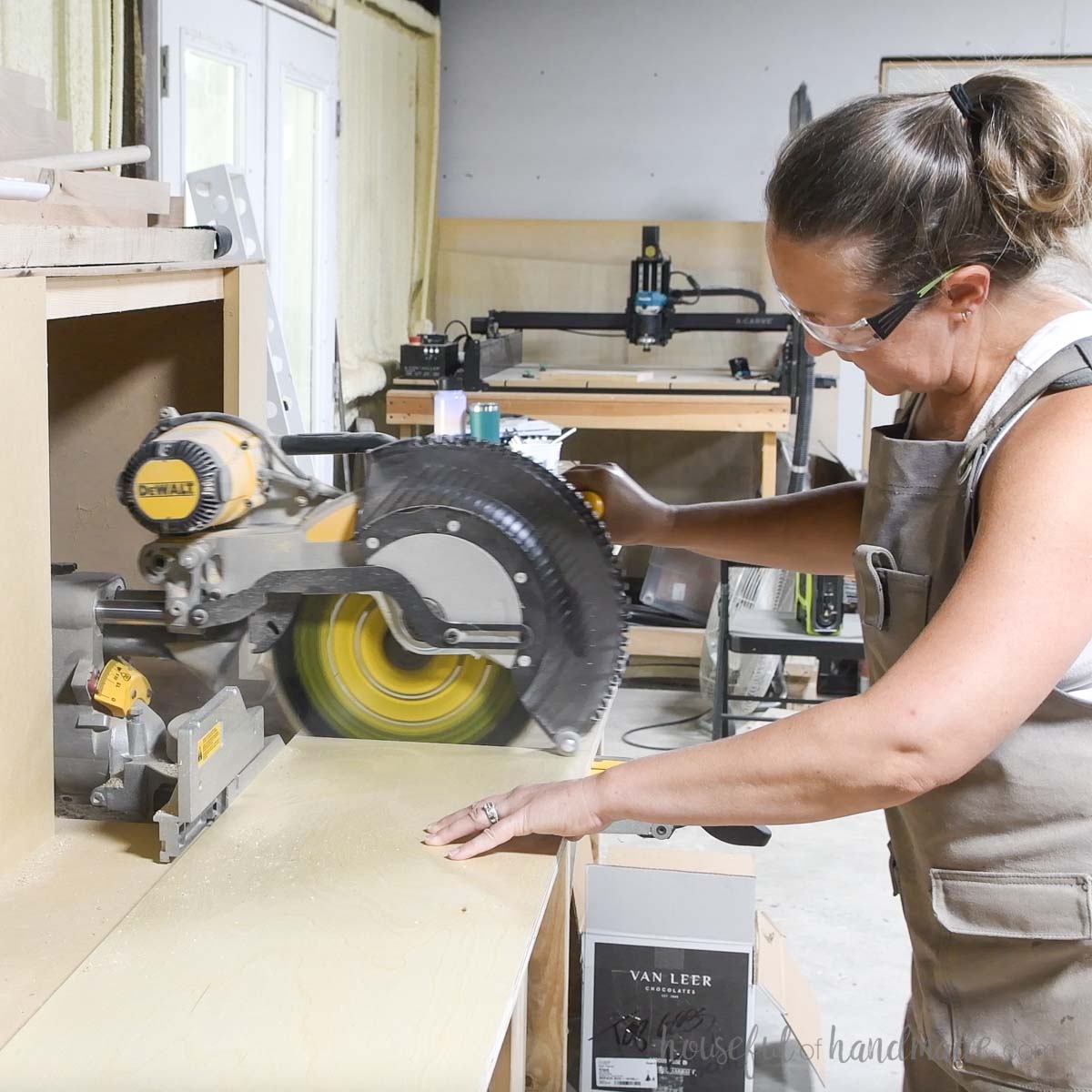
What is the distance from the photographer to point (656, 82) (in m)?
5.14

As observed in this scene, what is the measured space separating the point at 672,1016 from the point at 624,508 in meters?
0.87

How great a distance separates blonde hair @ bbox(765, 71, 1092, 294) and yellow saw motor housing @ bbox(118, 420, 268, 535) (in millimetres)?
569

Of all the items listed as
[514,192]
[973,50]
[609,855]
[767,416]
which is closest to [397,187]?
[514,192]

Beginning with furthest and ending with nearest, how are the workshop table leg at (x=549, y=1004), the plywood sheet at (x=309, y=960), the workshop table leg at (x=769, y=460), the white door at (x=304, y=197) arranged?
the workshop table leg at (x=769, y=460)
the white door at (x=304, y=197)
the workshop table leg at (x=549, y=1004)
the plywood sheet at (x=309, y=960)

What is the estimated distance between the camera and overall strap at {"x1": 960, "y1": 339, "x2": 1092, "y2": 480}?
3.37 ft

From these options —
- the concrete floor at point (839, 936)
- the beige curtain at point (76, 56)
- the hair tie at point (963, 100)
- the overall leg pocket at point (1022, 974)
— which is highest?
the beige curtain at point (76, 56)

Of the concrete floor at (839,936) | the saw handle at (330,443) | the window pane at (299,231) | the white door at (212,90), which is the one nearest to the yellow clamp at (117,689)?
the saw handle at (330,443)

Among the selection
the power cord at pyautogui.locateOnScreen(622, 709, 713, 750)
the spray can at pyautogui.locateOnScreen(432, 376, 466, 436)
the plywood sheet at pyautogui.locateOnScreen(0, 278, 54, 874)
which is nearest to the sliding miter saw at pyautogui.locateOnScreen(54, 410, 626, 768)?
the plywood sheet at pyautogui.locateOnScreen(0, 278, 54, 874)

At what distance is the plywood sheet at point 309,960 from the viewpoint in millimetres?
827

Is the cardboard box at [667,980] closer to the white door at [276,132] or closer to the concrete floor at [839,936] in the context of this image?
the concrete floor at [839,936]

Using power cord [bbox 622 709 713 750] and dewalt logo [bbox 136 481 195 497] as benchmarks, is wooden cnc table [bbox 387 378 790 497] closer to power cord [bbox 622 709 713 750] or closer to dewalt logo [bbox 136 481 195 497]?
power cord [bbox 622 709 713 750]

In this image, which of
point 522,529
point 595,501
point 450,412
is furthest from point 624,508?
point 450,412

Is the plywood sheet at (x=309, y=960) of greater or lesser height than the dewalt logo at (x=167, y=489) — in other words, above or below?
below

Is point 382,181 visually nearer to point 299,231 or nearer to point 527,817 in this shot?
point 299,231
